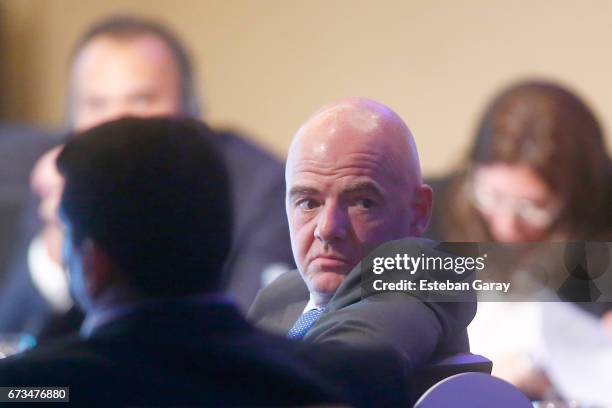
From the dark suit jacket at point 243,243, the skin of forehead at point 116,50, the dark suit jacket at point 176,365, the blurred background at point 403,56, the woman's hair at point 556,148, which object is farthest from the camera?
the blurred background at point 403,56

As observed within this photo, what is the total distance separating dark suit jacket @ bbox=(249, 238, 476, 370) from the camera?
776 millimetres

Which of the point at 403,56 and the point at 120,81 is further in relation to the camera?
the point at 403,56

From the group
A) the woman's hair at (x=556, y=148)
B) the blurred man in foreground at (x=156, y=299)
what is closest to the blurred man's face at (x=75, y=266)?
the blurred man in foreground at (x=156, y=299)

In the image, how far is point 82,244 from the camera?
750 millimetres

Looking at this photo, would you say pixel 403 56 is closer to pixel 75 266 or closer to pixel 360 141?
pixel 360 141

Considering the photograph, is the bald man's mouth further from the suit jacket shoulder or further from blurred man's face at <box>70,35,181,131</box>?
blurred man's face at <box>70,35,181,131</box>

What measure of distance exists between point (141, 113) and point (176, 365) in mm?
240

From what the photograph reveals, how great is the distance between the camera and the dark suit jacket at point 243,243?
0.86 metres

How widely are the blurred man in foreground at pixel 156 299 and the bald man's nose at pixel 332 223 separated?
8cm

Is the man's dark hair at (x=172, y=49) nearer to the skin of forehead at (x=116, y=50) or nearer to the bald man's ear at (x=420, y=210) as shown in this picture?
the skin of forehead at (x=116, y=50)

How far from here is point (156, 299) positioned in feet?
2.43

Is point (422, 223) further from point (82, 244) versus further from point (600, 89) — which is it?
point (600, 89)

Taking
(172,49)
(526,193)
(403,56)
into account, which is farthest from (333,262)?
(403,56)

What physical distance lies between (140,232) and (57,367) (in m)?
0.11
